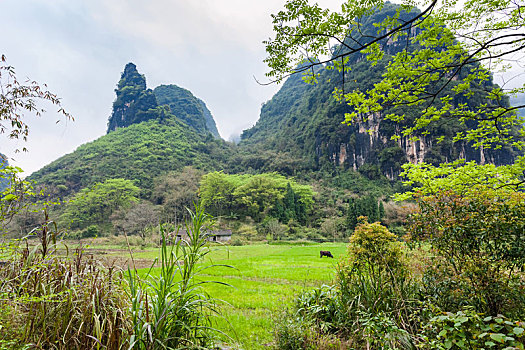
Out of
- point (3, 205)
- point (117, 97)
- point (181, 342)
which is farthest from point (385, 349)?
point (117, 97)

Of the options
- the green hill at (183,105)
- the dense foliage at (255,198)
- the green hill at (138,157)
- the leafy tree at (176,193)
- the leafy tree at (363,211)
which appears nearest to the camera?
the leafy tree at (363,211)

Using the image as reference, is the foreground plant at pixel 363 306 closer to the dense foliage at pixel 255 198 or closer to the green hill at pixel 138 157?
the dense foliage at pixel 255 198

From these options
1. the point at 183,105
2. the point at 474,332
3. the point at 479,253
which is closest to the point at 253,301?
the point at 479,253

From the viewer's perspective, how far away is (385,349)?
2.28 meters

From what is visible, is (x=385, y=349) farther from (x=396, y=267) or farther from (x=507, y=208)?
(x=507, y=208)

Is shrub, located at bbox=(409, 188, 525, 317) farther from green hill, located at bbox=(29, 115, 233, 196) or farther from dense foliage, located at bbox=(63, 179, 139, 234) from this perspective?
green hill, located at bbox=(29, 115, 233, 196)

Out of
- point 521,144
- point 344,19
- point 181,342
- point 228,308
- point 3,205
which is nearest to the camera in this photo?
point 181,342

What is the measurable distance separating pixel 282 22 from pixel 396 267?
167 inches

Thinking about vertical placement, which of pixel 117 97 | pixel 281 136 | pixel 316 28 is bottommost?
pixel 316 28

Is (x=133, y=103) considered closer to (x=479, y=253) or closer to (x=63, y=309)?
(x=63, y=309)

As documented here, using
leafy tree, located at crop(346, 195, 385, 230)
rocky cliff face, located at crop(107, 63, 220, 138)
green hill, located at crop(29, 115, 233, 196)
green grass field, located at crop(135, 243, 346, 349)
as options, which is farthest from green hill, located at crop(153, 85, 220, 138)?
green grass field, located at crop(135, 243, 346, 349)

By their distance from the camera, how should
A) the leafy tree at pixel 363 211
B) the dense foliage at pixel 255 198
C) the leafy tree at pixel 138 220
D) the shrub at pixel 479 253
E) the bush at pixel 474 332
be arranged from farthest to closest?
the dense foliage at pixel 255 198
the leafy tree at pixel 363 211
the leafy tree at pixel 138 220
the shrub at pixel 479 253
the bush at pixel 474 332

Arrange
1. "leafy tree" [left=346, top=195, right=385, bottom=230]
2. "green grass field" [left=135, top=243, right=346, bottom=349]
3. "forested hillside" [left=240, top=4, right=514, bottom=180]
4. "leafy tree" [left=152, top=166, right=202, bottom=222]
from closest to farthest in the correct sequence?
"green grass field" [left=135, top=243, right=346, bottom=349]
"leafy tree" [left=346, top=195, right=385, bottom=230]
"leafy tree" [left=152, top=166, right=202, bottom=222]
"forested hillside" [left=240, top=4, right=514, bottom=180]

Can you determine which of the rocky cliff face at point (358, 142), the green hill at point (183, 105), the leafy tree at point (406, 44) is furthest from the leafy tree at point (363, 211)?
the green hill at point (183, 105)
